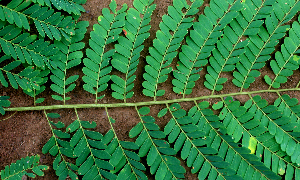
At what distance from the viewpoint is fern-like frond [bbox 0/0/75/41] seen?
2074 millimetres

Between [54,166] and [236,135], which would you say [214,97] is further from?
[54,166]

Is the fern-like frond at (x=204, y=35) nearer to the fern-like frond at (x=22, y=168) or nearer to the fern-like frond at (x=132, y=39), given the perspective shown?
the fern-like frond at (x=132, y=39)

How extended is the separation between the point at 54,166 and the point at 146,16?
1687 mm

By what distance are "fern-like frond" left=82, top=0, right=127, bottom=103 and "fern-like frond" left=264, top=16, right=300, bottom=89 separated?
1.61m

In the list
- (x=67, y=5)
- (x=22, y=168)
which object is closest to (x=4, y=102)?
(x=22, y=168)

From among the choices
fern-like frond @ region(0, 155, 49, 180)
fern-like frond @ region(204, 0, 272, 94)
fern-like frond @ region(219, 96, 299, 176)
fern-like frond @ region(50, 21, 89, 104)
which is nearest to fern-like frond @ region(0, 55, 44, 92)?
fern-like frond @ region(50, 21, 89, 104)

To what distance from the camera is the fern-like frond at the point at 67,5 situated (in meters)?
2.06

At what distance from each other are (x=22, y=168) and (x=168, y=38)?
1.89m

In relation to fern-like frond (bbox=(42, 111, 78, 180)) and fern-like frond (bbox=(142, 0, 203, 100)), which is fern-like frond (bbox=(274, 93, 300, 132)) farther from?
fern-like frond (bbox=(42, 111, 78, 180))

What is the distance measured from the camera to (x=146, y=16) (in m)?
2.19

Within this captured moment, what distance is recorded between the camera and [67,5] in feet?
6.97

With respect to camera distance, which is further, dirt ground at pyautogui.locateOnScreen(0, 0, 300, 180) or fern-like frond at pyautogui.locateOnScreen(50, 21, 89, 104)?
dirt ground at pyautogui.locateOnScreen(0, 0, 300, 180)

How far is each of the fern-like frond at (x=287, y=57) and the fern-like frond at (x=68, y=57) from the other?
1937mm

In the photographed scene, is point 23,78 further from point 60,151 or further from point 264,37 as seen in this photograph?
point 264,37
